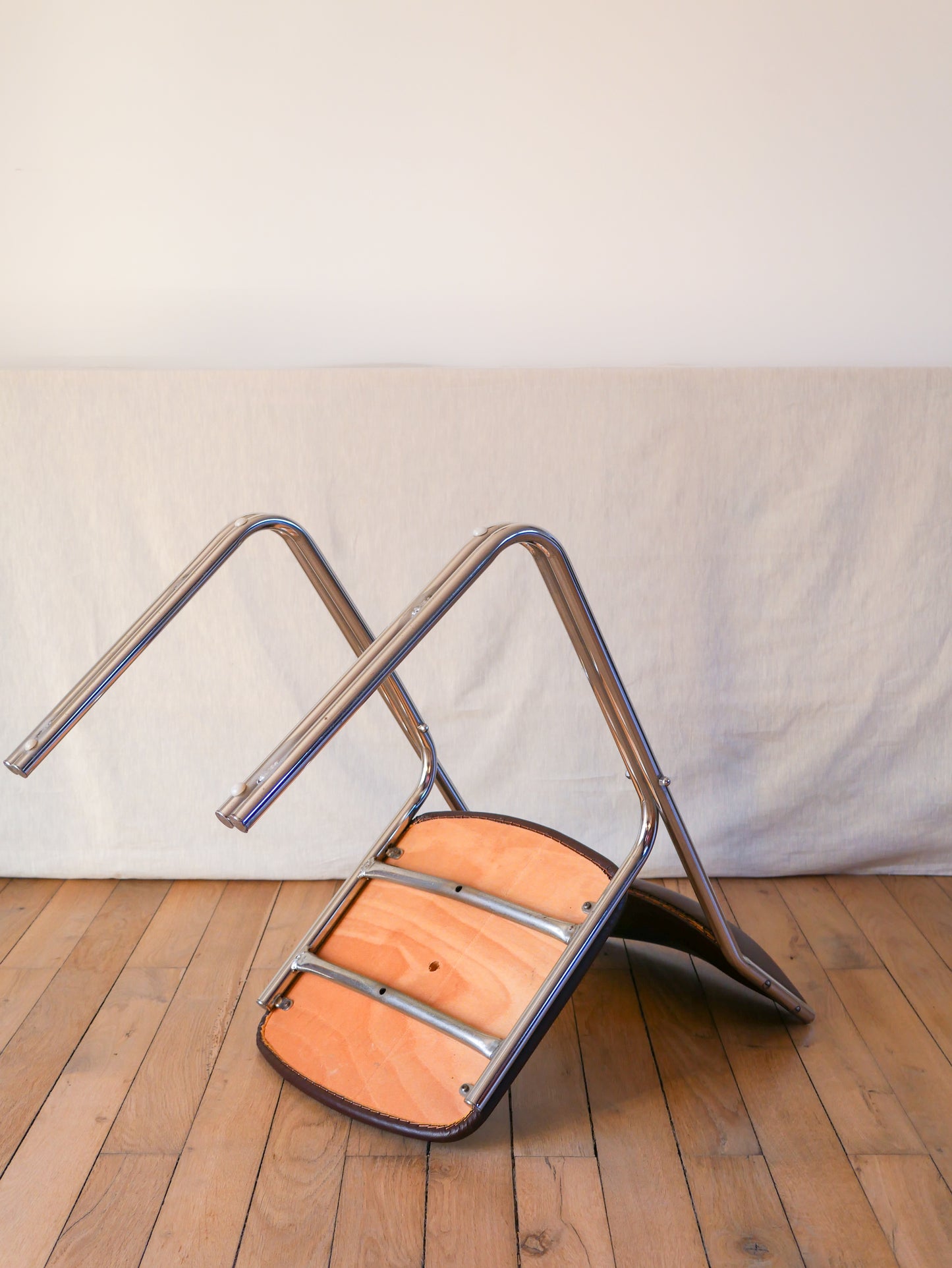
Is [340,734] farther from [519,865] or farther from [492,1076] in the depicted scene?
[492,1076]

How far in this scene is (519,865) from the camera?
1.56 m

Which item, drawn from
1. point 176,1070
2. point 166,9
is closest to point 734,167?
point 166,9

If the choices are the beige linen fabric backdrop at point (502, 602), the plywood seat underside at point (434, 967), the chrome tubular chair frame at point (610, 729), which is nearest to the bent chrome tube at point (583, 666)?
the chrome tubular chair frame at point (610, 729)

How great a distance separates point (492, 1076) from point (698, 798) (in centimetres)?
102

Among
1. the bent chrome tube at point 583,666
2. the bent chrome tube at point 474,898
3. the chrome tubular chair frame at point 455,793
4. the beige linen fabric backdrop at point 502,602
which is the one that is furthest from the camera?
the beige linen fabric backdrop at point 502,602

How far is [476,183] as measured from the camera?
2.15 meters

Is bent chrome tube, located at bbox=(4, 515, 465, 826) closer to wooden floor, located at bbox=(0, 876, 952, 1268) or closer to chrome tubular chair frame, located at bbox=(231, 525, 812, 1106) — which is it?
chrome tubular chair frame, located at bbox=(231, 525, 812, 1106)

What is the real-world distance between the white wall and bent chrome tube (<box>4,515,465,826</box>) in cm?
80

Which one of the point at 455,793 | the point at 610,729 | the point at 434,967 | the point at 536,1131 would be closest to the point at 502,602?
the point at 455,793

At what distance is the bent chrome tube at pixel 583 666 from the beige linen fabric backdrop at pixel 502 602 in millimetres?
667

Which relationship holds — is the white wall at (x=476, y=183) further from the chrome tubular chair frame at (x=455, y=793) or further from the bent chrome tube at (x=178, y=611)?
the chrome tubular chair frame at (x=455, y=793)

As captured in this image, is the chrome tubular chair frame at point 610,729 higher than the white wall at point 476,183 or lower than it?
lower

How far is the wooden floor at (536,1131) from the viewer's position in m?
1.21

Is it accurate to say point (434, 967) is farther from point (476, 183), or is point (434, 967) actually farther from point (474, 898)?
point (476, 183)
